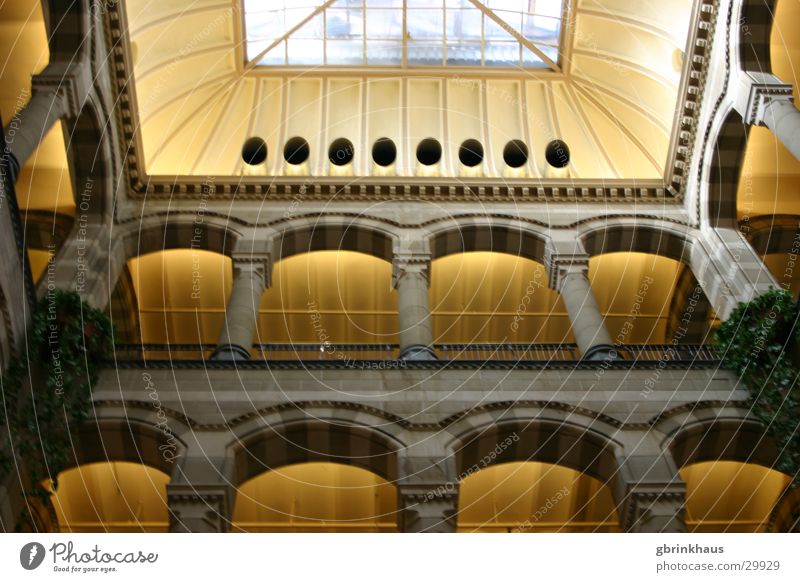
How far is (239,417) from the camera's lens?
1445cm

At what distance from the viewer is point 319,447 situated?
47.4 feet

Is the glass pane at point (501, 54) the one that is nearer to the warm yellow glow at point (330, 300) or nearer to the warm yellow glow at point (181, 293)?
the warm yellow glow at point (330, 300)

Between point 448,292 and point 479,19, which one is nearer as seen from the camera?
point 448,292

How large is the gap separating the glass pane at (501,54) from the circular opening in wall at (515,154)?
2.72 meters

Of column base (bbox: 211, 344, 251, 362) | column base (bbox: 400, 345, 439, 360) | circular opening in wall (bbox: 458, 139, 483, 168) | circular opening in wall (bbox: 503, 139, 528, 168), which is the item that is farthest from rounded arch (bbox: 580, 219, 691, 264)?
column base (bbox: 211, 344, 251, 362)

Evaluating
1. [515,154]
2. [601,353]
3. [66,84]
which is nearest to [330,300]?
[515,154]

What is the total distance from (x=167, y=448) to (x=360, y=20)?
14.4 m

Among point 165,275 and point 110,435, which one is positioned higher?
point 165,275

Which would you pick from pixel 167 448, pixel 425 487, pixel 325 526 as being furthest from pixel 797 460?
pixel 167 448

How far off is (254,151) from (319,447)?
416 inches

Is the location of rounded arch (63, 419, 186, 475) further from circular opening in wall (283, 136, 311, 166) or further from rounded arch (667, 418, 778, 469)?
circular opening in wall (283, 136, 311, 166)

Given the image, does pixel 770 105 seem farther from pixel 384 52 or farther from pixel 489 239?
pixel 384 52

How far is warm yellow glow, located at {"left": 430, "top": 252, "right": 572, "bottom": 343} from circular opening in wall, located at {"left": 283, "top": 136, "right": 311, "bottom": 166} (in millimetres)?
4276
